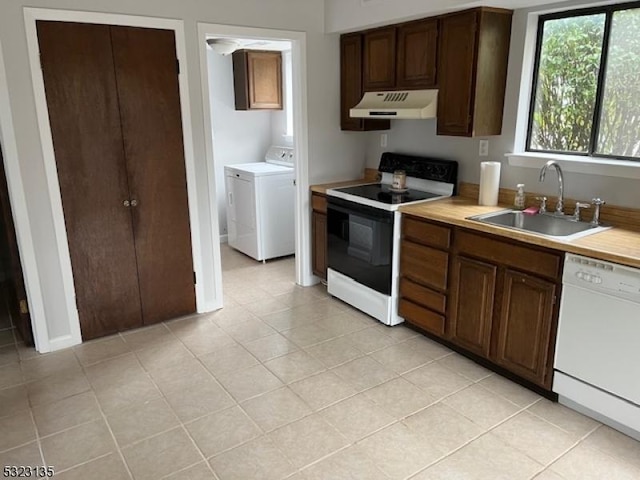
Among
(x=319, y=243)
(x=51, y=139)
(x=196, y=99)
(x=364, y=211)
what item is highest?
(x=196, y=99)

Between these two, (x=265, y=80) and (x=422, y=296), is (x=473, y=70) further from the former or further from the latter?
(x=265, y=80)

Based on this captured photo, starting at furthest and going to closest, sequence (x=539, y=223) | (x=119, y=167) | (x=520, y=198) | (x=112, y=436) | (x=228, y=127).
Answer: (x=228, y=127) < (x=119, y=167) < (x=520, y=198) < (x=539, y=223) < (x=112, y=436)

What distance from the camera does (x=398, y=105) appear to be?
3.51m

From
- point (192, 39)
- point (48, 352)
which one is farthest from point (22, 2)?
point (48, 352)

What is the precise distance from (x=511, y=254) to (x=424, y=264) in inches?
26.4

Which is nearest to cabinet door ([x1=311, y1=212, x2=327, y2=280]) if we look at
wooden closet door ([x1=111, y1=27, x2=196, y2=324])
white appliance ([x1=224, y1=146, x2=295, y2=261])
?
white appliance ([x1=224, y1=146, x2=295, y2=261])

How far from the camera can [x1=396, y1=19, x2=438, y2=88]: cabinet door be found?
3.29 metres

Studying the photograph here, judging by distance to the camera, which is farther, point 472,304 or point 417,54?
point 417,54

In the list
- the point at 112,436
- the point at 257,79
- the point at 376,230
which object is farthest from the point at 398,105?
the point at 112,436

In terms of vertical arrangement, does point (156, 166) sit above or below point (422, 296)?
above

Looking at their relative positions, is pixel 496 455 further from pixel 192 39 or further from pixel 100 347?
pixel 192 39

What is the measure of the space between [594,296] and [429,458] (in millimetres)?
1089

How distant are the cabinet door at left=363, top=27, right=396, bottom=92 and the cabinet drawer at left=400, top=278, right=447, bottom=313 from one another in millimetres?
1484

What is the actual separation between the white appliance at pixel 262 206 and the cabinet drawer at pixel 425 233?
1.71 metres
